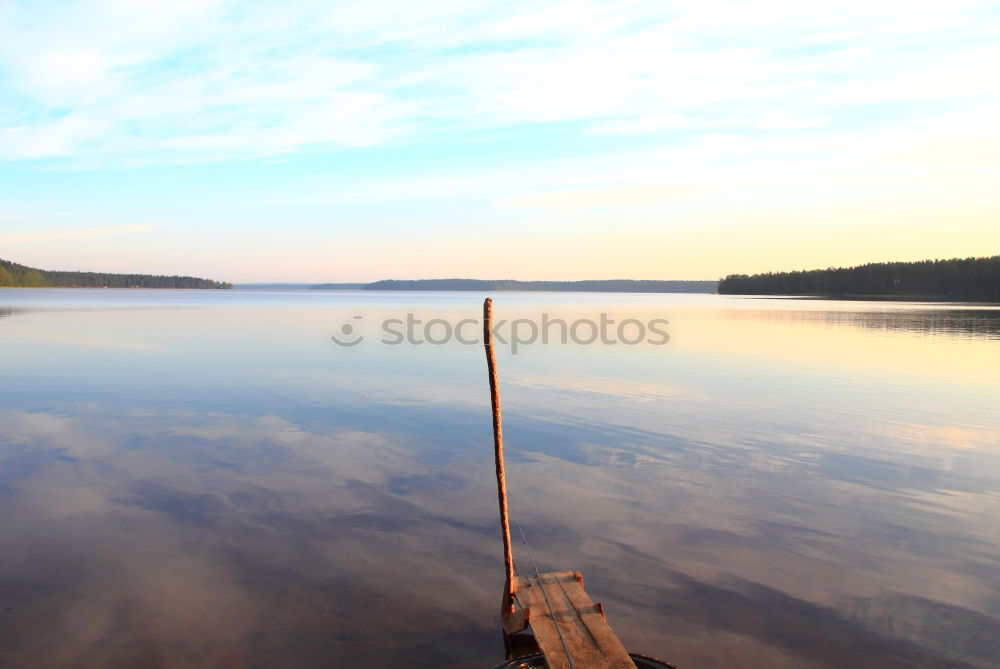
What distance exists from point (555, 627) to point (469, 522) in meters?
3.61

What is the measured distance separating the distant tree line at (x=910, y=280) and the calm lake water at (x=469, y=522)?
13038 cm

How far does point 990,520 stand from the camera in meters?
9.70

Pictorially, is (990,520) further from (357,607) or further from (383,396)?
(383,396)

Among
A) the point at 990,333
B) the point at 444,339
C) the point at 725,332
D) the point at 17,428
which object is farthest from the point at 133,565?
the point at 990,333

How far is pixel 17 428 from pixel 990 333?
5196cm

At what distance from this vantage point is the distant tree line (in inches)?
5049

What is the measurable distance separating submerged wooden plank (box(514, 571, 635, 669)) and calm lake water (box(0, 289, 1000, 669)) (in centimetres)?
60

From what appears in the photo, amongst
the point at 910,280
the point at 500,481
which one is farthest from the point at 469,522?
the point at 910,280

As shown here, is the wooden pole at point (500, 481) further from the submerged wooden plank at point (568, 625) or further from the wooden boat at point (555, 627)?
the submerged wooden plank at point (568, 625)

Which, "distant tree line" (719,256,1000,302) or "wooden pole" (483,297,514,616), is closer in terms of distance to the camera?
"wooden pole" (483,297,514,616)

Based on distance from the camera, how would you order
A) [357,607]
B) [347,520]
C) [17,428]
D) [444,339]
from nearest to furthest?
[357,607]
[347,520]
[17,428]
[444,339]

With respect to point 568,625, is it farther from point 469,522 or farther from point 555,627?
point 469,522

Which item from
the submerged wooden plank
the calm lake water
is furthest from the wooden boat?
the calm lake water

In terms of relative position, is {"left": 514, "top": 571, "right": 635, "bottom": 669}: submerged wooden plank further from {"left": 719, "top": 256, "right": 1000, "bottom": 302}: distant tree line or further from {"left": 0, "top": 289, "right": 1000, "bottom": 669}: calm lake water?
{"left": 719, "top": 256, "right": 1000, "bottom": 302}: distant tree line
